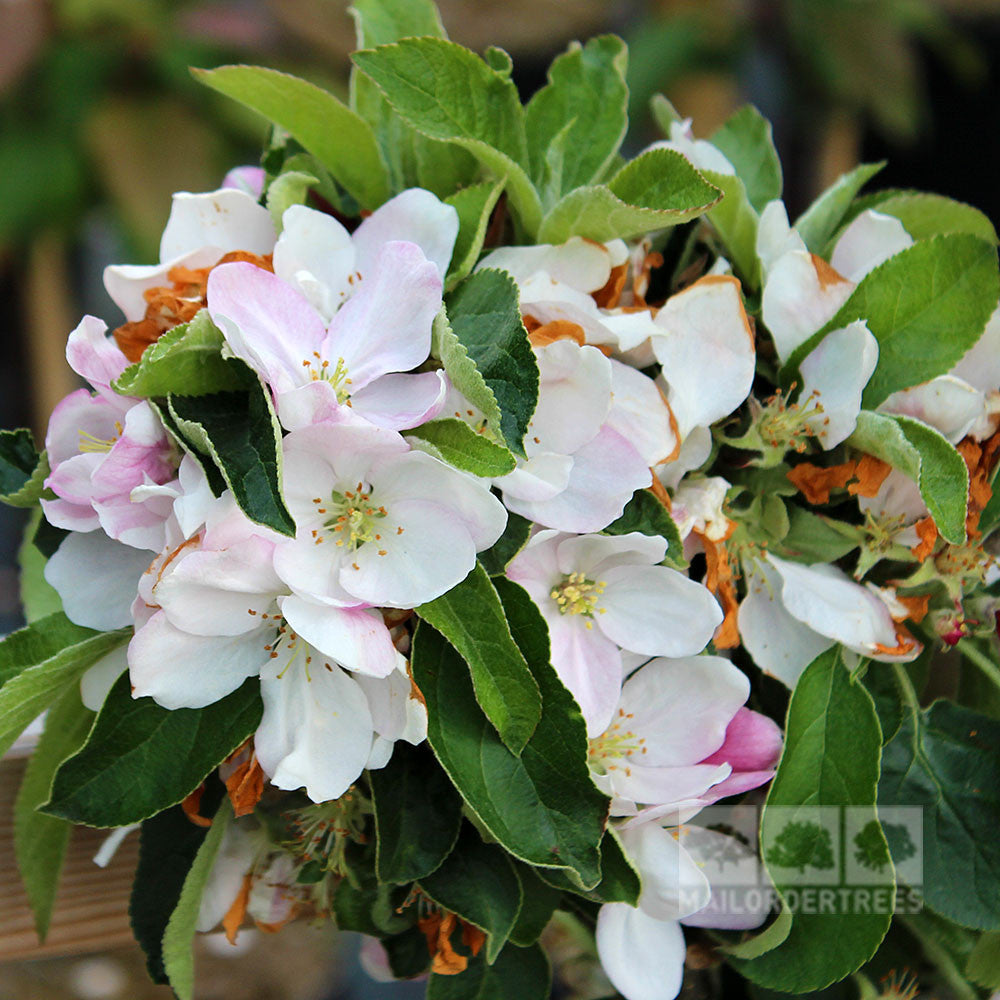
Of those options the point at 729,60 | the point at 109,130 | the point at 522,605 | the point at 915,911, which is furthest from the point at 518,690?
the point at 729,60

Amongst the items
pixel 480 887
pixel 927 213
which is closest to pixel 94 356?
pixel 480 887

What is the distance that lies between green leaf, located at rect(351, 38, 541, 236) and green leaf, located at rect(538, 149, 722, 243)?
2 cm

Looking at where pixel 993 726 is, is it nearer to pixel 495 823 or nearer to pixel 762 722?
pixel 762 722

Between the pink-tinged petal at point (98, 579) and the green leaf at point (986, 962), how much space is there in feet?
1.27

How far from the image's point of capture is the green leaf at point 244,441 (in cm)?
32

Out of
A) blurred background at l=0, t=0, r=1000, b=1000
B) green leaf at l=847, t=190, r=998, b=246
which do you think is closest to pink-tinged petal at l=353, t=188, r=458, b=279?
green leaf at l=847, t=190, r=998, b=246

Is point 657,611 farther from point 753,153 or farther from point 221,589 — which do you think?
point 753,153

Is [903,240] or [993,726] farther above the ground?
[903,240]

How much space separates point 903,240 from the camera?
46 centimetres

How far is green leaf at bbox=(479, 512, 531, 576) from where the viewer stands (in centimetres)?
37

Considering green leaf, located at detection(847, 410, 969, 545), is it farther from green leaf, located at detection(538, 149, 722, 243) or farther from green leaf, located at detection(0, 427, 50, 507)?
green leaf, located at detection(0, 427, 50, 507)

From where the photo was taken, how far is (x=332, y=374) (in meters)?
0.37

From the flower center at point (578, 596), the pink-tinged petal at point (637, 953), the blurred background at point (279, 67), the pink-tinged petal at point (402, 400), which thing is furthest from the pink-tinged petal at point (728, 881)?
the blurred background at point (279, 67)

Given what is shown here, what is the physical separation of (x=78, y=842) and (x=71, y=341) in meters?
0.28
